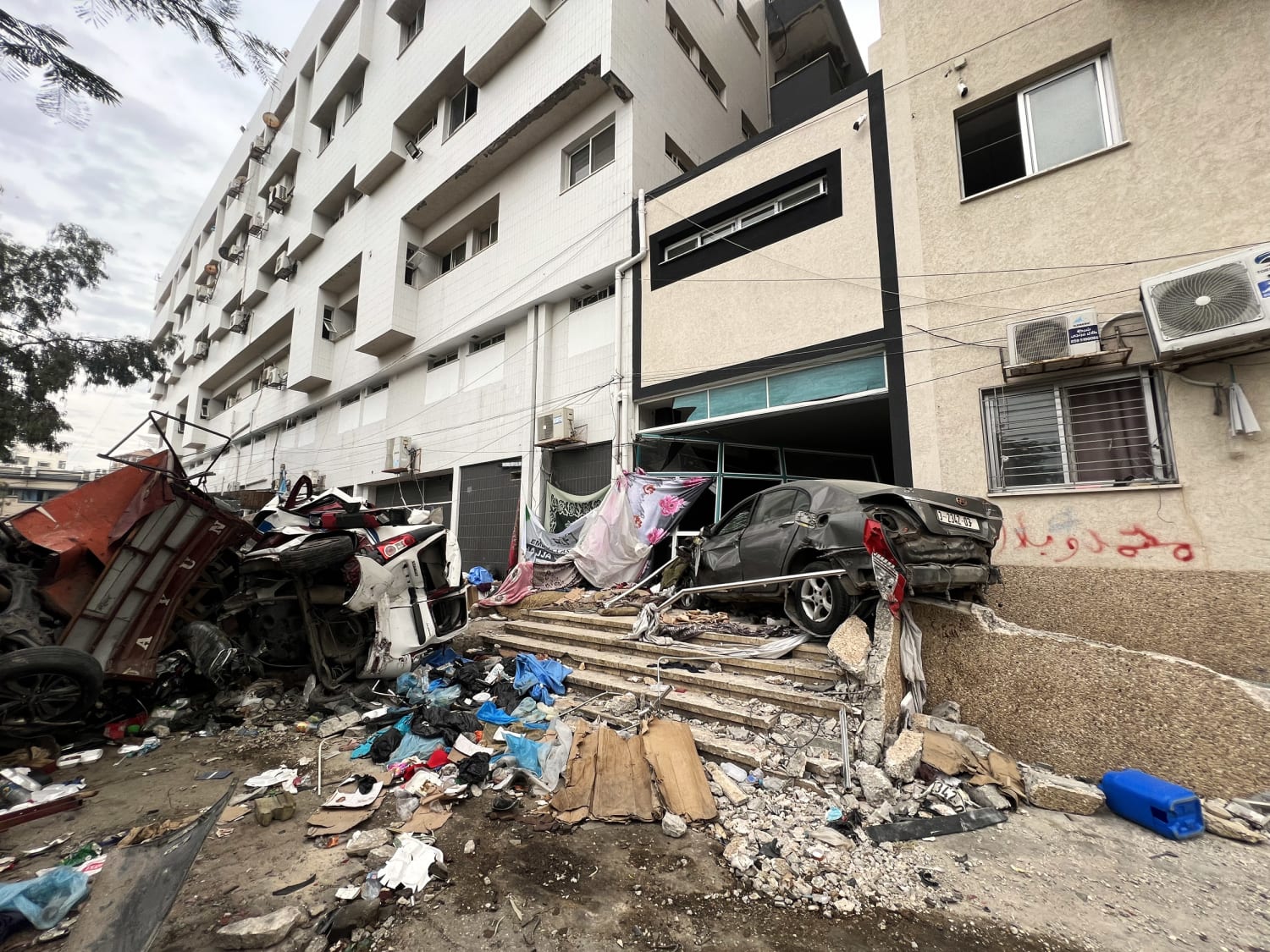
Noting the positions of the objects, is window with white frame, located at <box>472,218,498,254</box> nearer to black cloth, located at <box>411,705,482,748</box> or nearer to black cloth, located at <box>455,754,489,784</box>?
black cloth, located at <box>411,705,482,748</box>

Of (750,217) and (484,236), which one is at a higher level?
(484,236)

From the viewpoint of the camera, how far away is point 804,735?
12.8ft

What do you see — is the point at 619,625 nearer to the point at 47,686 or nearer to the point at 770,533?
the point at 770,533

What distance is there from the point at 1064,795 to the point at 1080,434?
3.96 m

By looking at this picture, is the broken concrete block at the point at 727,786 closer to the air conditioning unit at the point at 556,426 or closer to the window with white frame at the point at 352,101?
the air conditioning unit at the point at 556,426

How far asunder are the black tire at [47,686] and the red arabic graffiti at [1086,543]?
8010mm

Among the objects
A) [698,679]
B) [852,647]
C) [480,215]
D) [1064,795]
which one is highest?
[480,215]

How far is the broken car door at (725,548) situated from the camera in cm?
641

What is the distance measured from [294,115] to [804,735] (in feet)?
99.6

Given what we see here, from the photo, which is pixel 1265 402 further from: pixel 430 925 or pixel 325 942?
pixel 325 942

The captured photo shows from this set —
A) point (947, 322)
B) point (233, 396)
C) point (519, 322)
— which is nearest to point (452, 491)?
point (519, 322)

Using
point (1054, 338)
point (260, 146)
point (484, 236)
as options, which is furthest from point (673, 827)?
point (260, 146)

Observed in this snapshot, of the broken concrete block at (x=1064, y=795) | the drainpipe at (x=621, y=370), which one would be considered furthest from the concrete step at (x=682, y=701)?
the drainpipe at (x=621, y=370)

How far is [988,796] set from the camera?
3.25 meters
